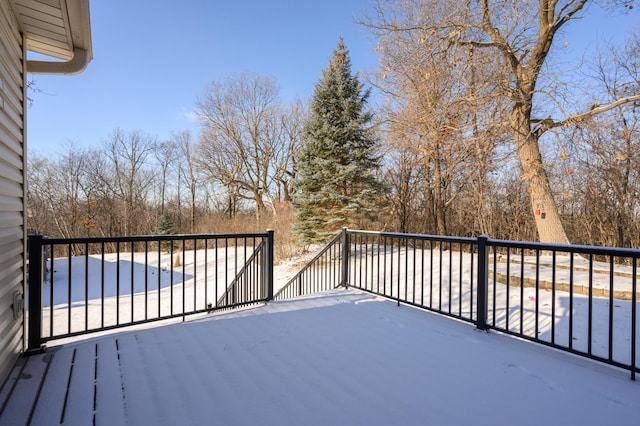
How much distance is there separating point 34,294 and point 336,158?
8659mm

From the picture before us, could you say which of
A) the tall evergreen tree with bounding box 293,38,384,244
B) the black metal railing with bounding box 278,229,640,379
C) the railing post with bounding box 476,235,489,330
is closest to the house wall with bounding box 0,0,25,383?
the black metal railing with bounding box 278,229,640,379

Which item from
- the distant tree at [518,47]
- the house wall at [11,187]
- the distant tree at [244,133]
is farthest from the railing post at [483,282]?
the distant tree at [244,133]

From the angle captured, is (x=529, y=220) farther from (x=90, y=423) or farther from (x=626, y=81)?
(x=90, y=423)

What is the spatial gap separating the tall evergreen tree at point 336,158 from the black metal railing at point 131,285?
2.85m

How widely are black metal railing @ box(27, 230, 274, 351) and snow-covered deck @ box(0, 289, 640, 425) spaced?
1.36 feet

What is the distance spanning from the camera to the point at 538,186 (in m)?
6.68

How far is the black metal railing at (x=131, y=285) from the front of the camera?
233 cm

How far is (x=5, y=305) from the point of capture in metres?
1.93

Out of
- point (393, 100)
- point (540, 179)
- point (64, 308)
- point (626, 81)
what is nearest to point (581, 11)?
point (626, 81)

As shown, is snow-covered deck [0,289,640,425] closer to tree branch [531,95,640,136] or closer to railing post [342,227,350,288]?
railing post [342,227,350,288]

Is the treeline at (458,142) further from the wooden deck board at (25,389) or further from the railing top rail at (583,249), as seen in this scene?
the wooden deck board at (25,389)

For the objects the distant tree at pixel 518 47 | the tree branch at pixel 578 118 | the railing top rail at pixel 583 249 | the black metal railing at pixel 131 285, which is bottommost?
the black metal railing at pixel 131 285

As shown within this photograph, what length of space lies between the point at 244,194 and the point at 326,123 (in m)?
11.5

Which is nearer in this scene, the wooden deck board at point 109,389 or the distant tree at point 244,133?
the wooden deck board at point 109,389
